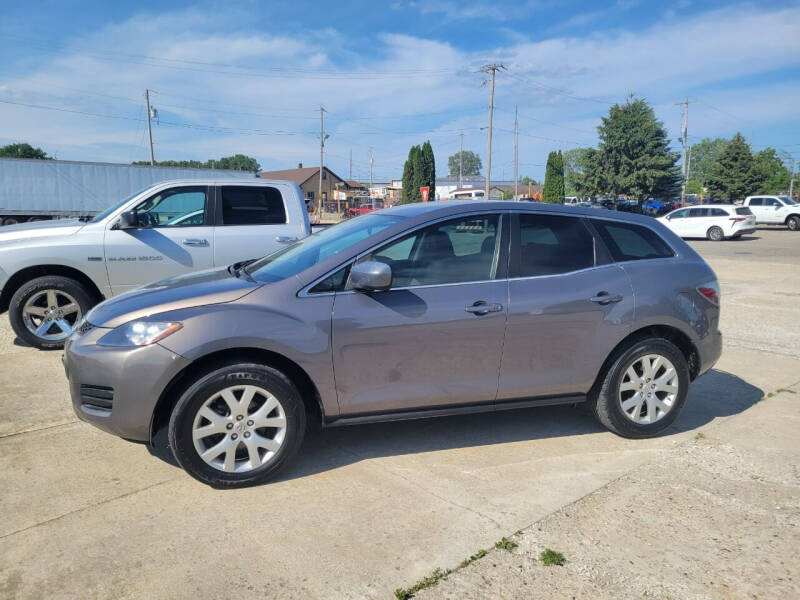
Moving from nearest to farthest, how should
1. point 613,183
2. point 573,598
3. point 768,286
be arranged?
point 573,598
point 768,286
point 613,183

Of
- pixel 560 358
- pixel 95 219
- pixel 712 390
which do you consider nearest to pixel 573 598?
pixel 560 358

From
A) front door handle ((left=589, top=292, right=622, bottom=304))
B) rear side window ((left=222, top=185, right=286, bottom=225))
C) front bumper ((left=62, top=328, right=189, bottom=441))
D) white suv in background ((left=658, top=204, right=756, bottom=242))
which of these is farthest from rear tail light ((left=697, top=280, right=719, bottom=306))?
white suv in background ((left=658, top=204, right=756, bottom=242))

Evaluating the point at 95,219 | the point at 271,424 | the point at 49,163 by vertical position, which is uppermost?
the point at 49,163

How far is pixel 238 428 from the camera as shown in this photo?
11.3ft

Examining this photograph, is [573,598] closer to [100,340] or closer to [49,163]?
[100,340]

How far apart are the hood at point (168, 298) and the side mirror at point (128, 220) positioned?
9.72 ft

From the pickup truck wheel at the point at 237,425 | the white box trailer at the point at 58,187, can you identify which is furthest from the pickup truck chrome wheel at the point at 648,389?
the white box trailer at the point at 58,187

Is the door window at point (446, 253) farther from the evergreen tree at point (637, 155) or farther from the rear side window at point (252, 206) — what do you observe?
the evergreen tree at point (637, 155)

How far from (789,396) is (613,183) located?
158 feet

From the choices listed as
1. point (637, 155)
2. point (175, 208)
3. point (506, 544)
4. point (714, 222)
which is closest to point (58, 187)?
point (175, 208)

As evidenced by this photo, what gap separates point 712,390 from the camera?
215 inches

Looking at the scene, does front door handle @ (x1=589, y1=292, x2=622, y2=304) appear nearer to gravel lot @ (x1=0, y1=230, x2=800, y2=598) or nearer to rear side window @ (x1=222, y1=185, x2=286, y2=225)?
gravel lot @ (x1=0, y1=230, x2=800, y2=598)

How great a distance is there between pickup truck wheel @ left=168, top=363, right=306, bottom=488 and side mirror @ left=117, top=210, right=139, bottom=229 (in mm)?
3844

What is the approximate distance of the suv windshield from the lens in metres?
3.82
